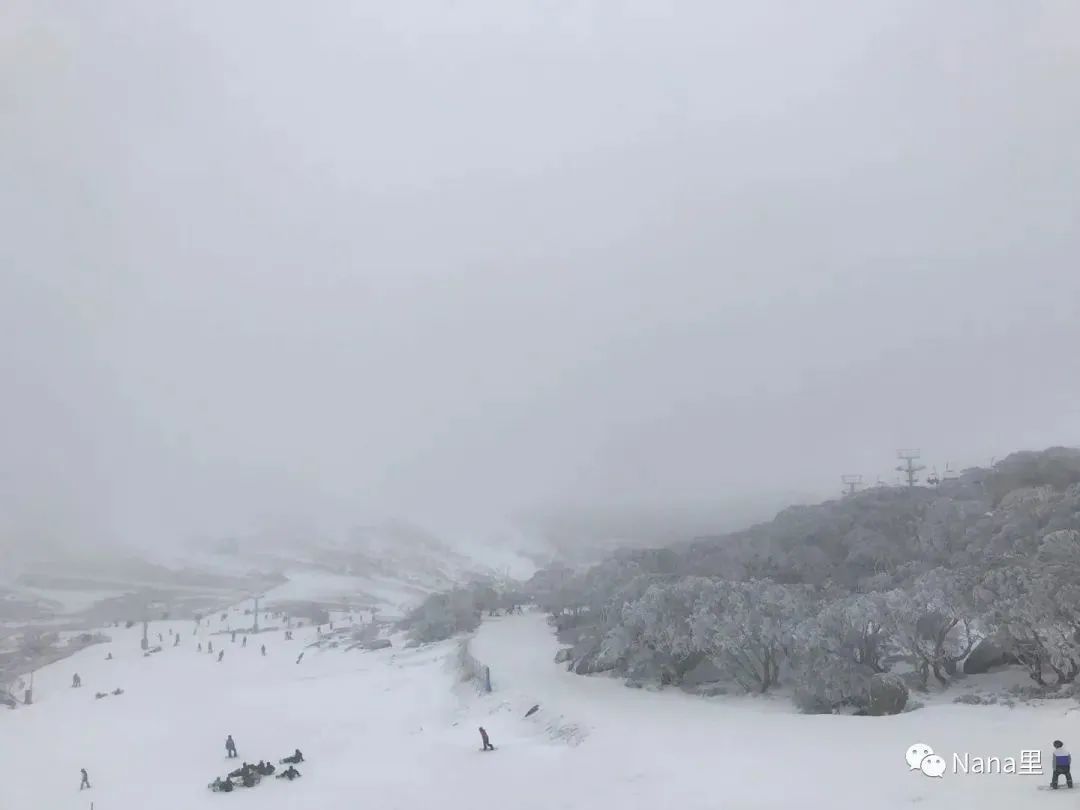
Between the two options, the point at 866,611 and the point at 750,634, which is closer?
the point at 866,611

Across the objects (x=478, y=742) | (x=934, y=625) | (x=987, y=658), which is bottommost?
(x=478, y=742)

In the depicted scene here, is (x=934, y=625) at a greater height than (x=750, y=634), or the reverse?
(x=934, y=625)

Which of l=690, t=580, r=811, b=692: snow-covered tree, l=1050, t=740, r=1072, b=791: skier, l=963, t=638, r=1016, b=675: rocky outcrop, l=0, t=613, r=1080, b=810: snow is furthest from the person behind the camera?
l=690, t=580, r=811, b=692: snow-covered tree

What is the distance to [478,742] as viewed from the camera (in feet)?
87.7

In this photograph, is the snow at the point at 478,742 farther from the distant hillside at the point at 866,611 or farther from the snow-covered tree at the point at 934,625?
the snow-covered tree at the point at 934,625

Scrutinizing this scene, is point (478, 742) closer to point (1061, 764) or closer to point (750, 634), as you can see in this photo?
point (750, 634)

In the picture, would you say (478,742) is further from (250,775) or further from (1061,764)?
(1061,764)

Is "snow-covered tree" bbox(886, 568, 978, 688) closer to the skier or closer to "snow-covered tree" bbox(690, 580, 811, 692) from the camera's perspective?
"snow-covered tree" bbox(690, 580, 811, 692)

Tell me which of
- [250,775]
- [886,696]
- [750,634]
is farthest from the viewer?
[750,634]

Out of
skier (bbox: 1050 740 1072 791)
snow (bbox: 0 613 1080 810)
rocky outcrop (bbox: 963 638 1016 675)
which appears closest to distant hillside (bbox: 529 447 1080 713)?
rocky outcrop (bbox: 963 638 1016 675)

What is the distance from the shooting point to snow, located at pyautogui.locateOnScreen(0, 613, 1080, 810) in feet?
59.4

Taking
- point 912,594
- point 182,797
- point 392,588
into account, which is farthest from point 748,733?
point 392,588

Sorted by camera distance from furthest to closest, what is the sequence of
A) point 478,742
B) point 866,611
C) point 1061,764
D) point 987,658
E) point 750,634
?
point 750,634
point 478,742
point 866,611
point 987,658
point 1061,764

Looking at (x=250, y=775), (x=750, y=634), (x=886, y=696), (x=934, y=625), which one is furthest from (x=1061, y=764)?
(x=250, y=775)
